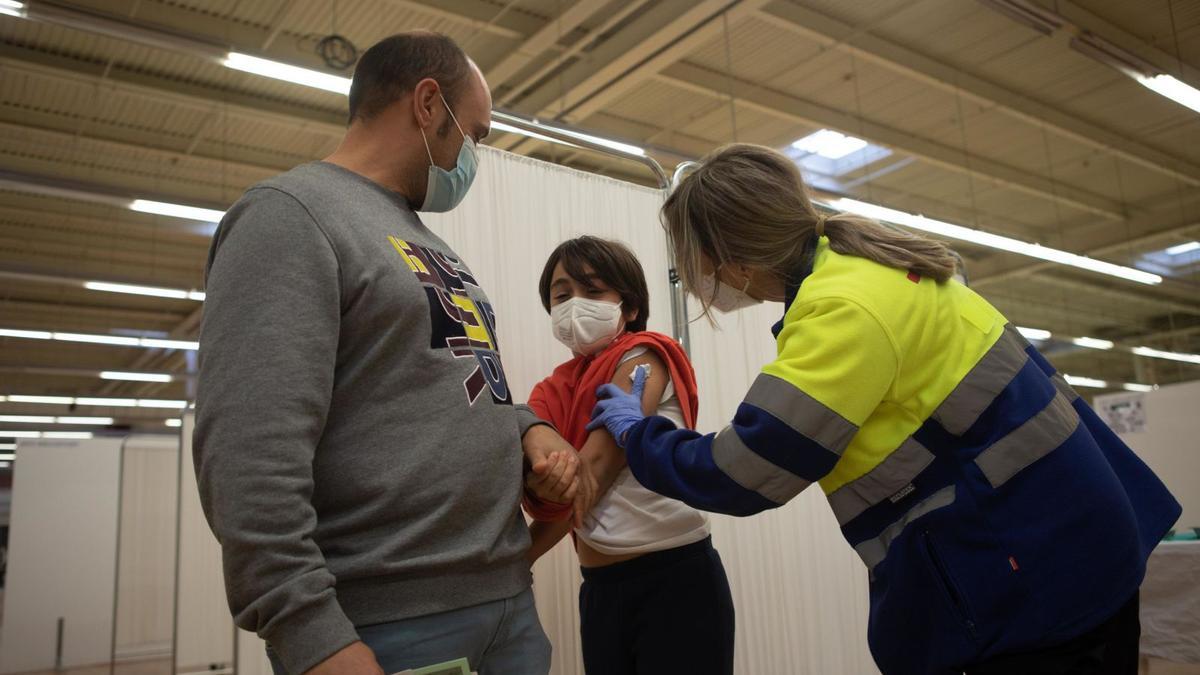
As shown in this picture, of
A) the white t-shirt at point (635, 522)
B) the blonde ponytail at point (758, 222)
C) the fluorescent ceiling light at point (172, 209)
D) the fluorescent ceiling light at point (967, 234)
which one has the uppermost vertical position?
the fluorescent ceiling light at point (172, 209)

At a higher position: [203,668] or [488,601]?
[488,601]

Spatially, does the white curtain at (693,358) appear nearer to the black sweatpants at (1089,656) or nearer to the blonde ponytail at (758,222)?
Answer: the blonde ponytail at (758,222)

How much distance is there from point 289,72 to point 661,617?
4.28 meters

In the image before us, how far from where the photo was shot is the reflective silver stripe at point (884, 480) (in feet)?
4.42

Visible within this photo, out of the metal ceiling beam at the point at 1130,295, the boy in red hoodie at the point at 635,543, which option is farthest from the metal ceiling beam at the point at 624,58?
the metal ceiling beam at the point at 1130,295

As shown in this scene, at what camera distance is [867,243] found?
1.46m

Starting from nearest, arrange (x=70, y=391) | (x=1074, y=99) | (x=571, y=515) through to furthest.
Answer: (x=571, y=515), (x=1074, y=99), (x=70, y=391)

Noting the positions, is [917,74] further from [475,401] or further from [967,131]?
[475,401]

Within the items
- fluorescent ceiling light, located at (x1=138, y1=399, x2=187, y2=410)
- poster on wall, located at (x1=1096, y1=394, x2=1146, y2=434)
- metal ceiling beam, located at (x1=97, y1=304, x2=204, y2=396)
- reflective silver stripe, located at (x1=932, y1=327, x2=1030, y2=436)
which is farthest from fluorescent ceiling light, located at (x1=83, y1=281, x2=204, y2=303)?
reflective silver stripe, located at (x1=932, y1=327, x2=1030, y2=436)

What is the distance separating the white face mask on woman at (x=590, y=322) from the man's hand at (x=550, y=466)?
0.59m

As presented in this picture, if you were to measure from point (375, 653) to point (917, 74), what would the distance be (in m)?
7.99

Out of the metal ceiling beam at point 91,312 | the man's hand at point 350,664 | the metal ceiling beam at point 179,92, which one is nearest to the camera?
the man's hand at point 350,664

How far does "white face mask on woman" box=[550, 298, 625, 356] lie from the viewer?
81.4 inches

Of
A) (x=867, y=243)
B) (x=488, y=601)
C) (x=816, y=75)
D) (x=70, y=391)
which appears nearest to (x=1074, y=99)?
(x=816, y=75)
